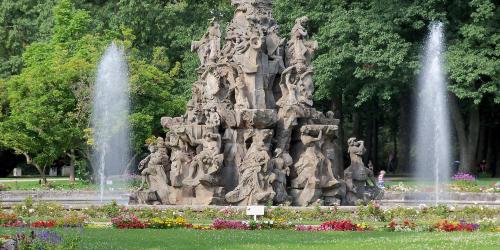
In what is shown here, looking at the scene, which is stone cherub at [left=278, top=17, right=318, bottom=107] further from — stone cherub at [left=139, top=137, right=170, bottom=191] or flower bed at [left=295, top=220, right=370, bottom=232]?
flower bed at [left=295, top=220, right=370, bottom=232]

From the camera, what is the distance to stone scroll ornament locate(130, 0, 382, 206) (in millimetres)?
30547

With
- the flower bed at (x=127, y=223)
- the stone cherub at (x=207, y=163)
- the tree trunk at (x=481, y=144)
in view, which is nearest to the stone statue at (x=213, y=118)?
the stone cherub at (x=207, y=163)

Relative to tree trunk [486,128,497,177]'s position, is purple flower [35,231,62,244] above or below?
below

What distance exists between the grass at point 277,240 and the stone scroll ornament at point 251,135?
7217 millimetres

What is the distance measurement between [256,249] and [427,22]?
31.8m

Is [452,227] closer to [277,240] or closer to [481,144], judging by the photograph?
[277,240]

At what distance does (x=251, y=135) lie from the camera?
102 feet

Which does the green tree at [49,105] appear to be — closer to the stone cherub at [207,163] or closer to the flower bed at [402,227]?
the stone cherub at [207,163]

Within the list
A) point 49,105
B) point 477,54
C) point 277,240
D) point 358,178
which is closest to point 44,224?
point 277,240

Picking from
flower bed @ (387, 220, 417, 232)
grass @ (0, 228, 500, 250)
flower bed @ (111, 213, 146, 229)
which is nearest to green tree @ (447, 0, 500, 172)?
flower bed @ (387, 220, 417, 232)

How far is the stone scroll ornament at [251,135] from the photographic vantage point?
3055 centimetres

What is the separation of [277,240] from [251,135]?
1038cm

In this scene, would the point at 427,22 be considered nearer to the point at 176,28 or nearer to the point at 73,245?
the point at 176,28

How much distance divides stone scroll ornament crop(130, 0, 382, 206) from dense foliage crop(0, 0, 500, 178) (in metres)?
14.9
